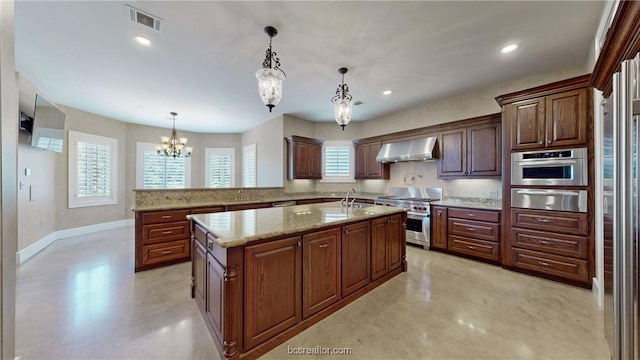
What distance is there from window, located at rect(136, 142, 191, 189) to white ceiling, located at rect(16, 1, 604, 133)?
98.2 inches

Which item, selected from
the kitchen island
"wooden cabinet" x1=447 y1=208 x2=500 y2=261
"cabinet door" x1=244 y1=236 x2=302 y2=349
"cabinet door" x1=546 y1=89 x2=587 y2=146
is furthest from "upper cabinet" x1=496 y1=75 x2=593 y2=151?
"cabinet door" x1=244 y1=236 x2=302 y2=349

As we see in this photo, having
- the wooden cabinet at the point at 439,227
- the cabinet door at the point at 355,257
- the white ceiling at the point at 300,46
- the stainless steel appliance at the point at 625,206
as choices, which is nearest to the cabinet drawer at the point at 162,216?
the white ceiling at the point at 300,46

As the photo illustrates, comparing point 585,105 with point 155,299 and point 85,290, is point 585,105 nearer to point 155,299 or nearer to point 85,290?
point 155,299

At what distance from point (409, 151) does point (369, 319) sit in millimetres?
3469

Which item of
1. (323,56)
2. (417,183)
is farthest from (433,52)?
(417,183)

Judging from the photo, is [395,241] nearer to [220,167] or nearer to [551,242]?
[551,242]

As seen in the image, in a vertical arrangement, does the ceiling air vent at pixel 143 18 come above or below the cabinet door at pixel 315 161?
above

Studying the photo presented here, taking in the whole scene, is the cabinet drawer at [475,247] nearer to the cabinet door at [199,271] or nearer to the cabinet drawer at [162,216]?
the cabinet door at [199,271]

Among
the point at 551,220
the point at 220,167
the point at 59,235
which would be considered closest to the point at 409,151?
the point at 551,220

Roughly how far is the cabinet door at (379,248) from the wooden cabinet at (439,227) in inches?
68.2

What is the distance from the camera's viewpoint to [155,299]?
8.55 ft

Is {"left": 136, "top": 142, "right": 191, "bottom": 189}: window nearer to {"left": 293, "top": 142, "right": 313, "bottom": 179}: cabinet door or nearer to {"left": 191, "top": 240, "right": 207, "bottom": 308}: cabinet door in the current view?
{"left": 293, "top": 142, "right": 313, "bottom": 179}: cabinet door

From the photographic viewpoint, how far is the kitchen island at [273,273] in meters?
1.68

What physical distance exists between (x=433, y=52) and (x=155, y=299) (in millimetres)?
4362
